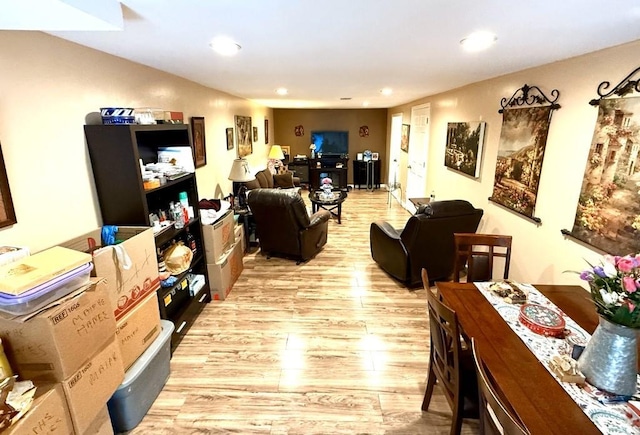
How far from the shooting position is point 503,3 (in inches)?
49.4

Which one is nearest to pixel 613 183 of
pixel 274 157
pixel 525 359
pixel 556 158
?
pixel 556 158

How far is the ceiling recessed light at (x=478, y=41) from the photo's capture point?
1.68 metres

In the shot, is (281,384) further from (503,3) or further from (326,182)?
(326,182)

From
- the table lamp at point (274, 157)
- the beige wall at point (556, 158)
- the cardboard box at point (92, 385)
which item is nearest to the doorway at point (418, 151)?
the beige wall at point (556, 158)

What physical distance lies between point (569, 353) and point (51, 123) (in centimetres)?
280

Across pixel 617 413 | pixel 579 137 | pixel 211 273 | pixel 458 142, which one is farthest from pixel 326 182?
pixel 617 413

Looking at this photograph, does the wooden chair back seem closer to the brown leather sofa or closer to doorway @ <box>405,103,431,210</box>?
doorway @ <box>405,103,431,210</box>

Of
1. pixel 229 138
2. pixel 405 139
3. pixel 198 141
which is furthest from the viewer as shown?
pixel 405 139

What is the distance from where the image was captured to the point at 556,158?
238 cm

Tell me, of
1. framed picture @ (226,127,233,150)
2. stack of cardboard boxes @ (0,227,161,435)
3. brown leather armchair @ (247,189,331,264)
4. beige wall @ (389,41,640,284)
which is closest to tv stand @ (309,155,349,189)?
framed picture @ (226,127,233,150)

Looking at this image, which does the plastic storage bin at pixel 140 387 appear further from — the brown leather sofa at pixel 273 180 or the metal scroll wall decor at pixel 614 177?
the brown leather sofa at pixel 273 180

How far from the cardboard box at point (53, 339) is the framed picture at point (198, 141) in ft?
7.29

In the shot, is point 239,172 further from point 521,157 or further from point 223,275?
point 521,157

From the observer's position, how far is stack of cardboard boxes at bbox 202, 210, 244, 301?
2.98 m
